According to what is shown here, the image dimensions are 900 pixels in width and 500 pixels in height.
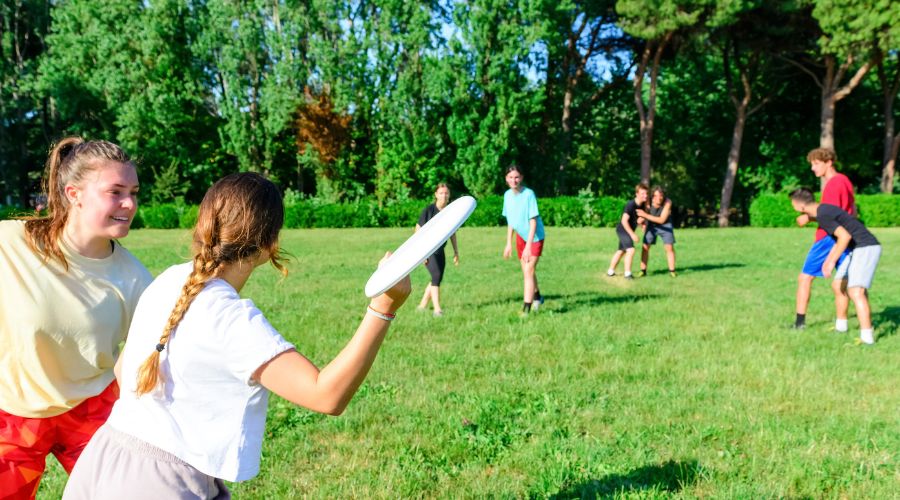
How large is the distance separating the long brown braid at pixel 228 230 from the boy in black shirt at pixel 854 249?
23.7 ft

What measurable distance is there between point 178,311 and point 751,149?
4698 cm

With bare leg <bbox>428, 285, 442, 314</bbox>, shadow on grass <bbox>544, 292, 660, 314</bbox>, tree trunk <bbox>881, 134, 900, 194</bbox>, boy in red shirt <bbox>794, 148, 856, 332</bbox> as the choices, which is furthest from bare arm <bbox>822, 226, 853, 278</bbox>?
tree trunk <bbox>881, 134, 900, 194</bbox>

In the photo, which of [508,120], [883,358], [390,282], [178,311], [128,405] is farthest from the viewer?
[508,120]

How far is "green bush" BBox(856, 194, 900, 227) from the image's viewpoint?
30.5 metres

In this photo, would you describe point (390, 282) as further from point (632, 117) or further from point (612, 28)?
point (632, 117)

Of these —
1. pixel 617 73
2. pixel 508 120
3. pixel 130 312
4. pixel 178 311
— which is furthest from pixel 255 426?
pixel 617 73

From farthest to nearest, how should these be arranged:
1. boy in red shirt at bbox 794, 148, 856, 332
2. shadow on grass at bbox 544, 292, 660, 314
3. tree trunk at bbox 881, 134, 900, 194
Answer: tree trunk at bbox 881, 134, 900, 194 < shadow on grass at bbox 544, 292, 660, 314 < boy in red shirt at bbox 794, 148, 856, 332

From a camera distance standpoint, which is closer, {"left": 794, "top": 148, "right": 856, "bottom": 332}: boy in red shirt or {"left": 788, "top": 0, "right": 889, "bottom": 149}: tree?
{"left": 794, "top": 148, "right": 856, "bottom": 332}: boy in red shirt

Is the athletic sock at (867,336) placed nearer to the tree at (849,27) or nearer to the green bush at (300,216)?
the tree at (849,27)

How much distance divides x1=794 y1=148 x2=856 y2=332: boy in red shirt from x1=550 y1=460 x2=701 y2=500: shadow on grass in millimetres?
4688

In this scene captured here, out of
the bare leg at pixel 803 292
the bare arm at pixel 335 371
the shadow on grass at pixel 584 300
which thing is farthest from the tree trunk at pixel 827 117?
the bare arm at pixel 335 371

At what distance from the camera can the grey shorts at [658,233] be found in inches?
561

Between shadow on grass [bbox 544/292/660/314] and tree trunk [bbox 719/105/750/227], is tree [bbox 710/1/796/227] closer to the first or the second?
tree trunk [bbox 719/105/750/227]

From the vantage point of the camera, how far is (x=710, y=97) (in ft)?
147
